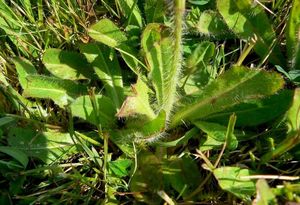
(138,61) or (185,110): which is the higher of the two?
(138,61)

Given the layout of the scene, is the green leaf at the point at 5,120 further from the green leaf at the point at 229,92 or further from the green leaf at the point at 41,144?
the green leaf at the point at 229,92

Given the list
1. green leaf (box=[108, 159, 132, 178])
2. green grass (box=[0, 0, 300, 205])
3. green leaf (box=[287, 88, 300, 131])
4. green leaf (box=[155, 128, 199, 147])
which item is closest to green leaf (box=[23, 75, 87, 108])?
green grass (box=[0, 0, 300, 205])

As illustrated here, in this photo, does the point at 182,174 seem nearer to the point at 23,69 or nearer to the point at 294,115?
the point at 294,115

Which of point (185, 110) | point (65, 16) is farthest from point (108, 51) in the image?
point (185, 110)

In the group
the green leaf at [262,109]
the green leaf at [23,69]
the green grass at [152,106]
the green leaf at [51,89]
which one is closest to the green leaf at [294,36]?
the green grass at [152,106]

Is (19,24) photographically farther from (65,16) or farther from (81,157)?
(81,157)

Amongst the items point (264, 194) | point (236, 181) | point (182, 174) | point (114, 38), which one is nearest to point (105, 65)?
point (114, 38)

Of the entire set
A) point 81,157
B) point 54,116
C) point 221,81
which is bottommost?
point 81,157

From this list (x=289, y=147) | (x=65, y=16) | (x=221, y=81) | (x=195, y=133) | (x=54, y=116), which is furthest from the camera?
(x=65, y=16)
